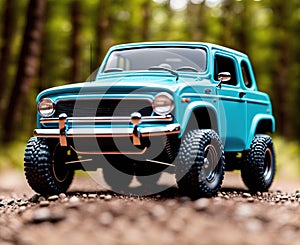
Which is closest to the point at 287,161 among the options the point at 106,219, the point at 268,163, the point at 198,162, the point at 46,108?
the point at 268,163

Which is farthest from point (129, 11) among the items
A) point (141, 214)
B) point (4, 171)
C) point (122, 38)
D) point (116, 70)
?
point (141, 214)

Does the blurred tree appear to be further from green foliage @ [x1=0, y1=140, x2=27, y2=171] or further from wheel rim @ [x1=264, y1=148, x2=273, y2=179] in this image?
wheel rim @ [x1=264, y1=148, x2=273, y2=179]

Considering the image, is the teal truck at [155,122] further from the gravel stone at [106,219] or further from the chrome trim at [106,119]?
the gravel stone at [106,219]

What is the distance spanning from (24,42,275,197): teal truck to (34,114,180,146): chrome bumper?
12mm

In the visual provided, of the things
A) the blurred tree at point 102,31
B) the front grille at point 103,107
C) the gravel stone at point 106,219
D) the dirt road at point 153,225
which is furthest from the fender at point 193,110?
the blurred tree at point 102,31

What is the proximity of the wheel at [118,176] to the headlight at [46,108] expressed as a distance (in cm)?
122

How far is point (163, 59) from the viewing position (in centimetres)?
797

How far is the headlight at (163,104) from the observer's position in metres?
6.26

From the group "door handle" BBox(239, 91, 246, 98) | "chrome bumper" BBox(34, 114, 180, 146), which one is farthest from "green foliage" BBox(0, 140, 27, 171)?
"door handle" BBox(239, 91, 246, 98)

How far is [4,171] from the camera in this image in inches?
549

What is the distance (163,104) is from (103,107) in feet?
2.71

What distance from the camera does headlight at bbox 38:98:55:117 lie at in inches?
273

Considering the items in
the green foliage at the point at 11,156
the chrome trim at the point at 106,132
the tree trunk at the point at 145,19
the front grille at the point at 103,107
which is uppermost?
the tree trunk at the point at 145,19

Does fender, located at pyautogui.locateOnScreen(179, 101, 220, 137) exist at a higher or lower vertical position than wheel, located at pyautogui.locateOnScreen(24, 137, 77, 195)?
higher
